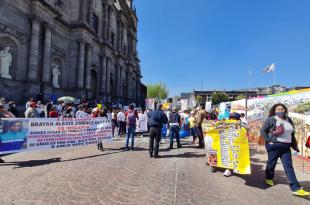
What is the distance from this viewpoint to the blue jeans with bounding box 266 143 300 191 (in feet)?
15.2

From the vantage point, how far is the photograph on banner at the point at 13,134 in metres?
6.80

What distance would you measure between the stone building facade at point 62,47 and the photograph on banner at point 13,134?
41.6 ft

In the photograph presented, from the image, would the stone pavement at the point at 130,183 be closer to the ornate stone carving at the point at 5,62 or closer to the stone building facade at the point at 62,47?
the ornate stone carving at the point at 5,62

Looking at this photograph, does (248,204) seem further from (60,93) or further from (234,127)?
(60,93)

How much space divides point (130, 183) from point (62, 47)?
24.5 meters

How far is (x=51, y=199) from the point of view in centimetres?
412

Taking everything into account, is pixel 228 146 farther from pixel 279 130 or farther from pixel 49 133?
pixel 49 133

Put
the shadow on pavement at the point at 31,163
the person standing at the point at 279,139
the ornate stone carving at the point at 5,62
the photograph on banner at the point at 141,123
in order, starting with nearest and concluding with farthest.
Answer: the person standing at the point at 279,139 → the shadow on pavement at the point at 31,163 → the photograph on banner at the point at 141,123 → the ornate stone carving at the point at 5,62

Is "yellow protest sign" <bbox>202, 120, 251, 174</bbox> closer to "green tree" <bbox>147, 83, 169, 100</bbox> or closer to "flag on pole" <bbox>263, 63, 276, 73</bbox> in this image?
"flag on pole" <bbox>263, 63, 276, 73</bbox>

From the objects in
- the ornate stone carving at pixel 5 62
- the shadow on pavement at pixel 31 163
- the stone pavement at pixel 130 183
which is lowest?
the stone pavement at pixel 130 183

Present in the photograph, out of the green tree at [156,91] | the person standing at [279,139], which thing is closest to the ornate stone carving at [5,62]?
the person standing at [279,139]

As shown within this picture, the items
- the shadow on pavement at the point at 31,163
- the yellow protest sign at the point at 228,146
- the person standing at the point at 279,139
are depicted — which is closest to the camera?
the person standing at the point at 279,139

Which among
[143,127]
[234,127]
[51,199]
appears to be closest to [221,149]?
[234,127]

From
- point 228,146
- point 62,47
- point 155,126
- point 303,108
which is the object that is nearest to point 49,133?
point 155,126
